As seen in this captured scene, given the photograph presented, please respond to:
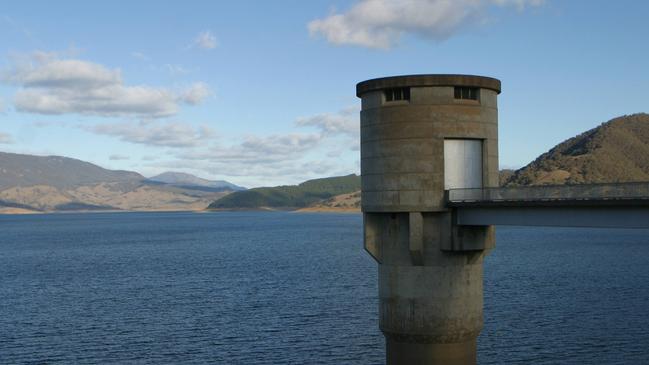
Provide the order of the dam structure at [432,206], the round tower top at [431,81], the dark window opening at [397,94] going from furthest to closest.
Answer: the dark window opening at [397,94] → the round tower top at [431,81] → the dam structure at [432,206]

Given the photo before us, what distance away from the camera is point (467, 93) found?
36.4 metres

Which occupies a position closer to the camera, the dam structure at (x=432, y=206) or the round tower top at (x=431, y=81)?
the dam structure at (x=432, y=206)

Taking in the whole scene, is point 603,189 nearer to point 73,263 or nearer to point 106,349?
point 106,349

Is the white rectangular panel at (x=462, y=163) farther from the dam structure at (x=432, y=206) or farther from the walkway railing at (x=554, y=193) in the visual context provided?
the walkway railing at (x=554, y=193)

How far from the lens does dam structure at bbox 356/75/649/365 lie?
115 feet

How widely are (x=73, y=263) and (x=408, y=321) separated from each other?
106m

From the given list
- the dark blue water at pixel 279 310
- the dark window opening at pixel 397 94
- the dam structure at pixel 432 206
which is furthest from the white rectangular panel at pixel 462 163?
the dark blue water at pixel 279 310

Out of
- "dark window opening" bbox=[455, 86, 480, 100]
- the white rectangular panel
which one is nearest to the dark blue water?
the white rectangular panel

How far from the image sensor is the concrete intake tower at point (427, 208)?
35188 millimetres

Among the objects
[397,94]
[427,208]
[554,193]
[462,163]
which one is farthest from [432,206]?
[397,94]

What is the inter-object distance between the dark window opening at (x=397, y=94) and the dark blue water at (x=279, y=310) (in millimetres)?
21615

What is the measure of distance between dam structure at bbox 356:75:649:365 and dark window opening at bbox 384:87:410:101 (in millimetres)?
49

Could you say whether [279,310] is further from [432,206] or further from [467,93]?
[467,93]

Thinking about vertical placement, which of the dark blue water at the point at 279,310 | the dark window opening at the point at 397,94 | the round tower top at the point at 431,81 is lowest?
the dark blue water at the point at 279,310
